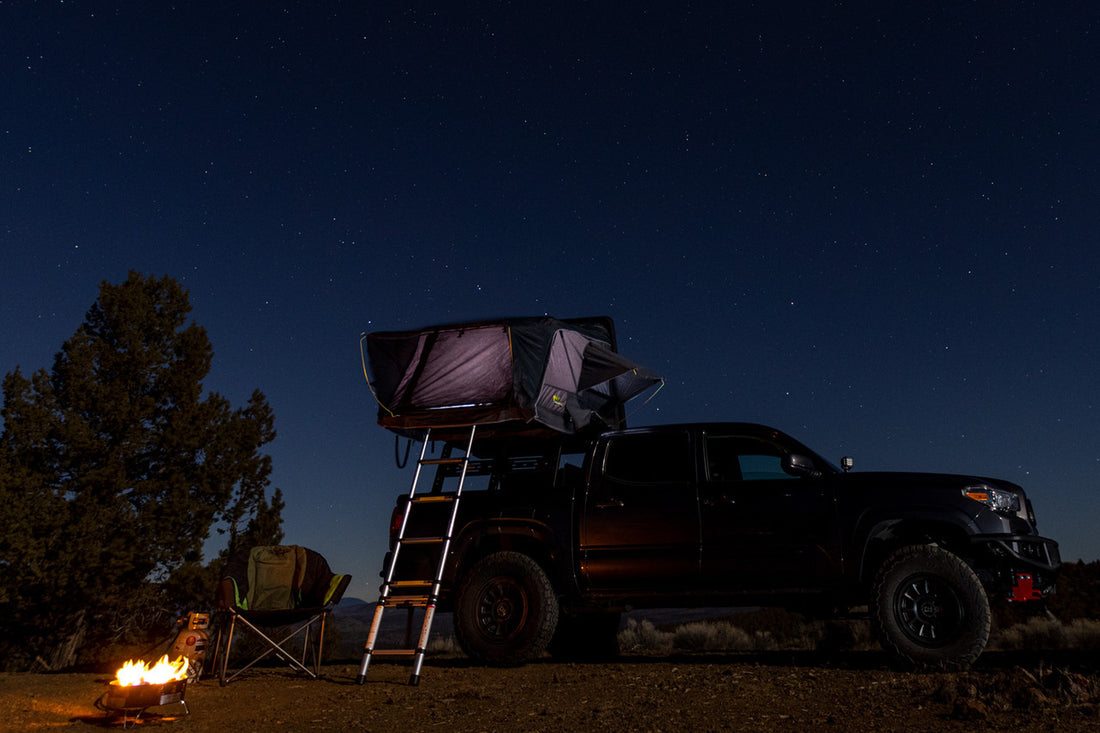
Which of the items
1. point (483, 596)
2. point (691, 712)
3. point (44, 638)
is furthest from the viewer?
point (44, 638)

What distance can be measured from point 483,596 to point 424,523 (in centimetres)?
102

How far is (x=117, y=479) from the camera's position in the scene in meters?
20.0

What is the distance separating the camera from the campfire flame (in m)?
5.74

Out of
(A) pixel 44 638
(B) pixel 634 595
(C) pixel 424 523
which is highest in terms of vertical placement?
(C) pixel 424 523

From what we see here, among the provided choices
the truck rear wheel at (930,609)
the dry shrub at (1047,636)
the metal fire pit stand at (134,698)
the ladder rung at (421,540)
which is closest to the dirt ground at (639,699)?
the metal fire pit stand at (134,698)

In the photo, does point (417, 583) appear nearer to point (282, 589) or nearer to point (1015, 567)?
point (282, 589)

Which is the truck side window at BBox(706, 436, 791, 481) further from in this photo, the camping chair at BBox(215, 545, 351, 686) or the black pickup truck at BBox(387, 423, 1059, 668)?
the camping chair at BBox(215, 545, 351, 686)

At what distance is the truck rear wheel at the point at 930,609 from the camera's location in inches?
251

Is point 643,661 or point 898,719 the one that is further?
point 643,661

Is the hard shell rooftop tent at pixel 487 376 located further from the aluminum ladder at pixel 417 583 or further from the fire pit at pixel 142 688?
the fire pit at pixel 142 688

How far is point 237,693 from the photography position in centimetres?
709

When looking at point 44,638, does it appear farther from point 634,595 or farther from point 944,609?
point 944,609

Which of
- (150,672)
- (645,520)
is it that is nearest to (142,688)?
(150,672)

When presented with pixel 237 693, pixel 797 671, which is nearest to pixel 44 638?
pixel 237 693
